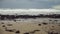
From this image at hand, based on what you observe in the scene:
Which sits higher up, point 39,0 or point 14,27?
point 39,0

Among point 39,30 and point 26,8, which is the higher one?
point 26,8

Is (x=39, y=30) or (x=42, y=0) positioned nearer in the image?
(x=39, y=30)

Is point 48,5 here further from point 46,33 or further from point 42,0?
point 46,33

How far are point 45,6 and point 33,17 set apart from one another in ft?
0.40

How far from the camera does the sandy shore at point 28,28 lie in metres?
0.56

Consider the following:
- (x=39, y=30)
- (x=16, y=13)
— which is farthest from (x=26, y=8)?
(x=39, y=30)

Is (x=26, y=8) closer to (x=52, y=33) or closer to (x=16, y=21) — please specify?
(x=16, y=21)

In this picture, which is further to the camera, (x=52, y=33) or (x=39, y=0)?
(x=39, y=0)

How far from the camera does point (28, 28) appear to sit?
23.0 inches

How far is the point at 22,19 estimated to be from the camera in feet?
2.14

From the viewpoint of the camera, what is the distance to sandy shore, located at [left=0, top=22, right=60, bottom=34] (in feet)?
1.84

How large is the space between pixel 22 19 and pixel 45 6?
185mm

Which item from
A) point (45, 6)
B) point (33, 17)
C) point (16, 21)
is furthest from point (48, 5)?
point (16, 21)

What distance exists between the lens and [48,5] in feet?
2.36
